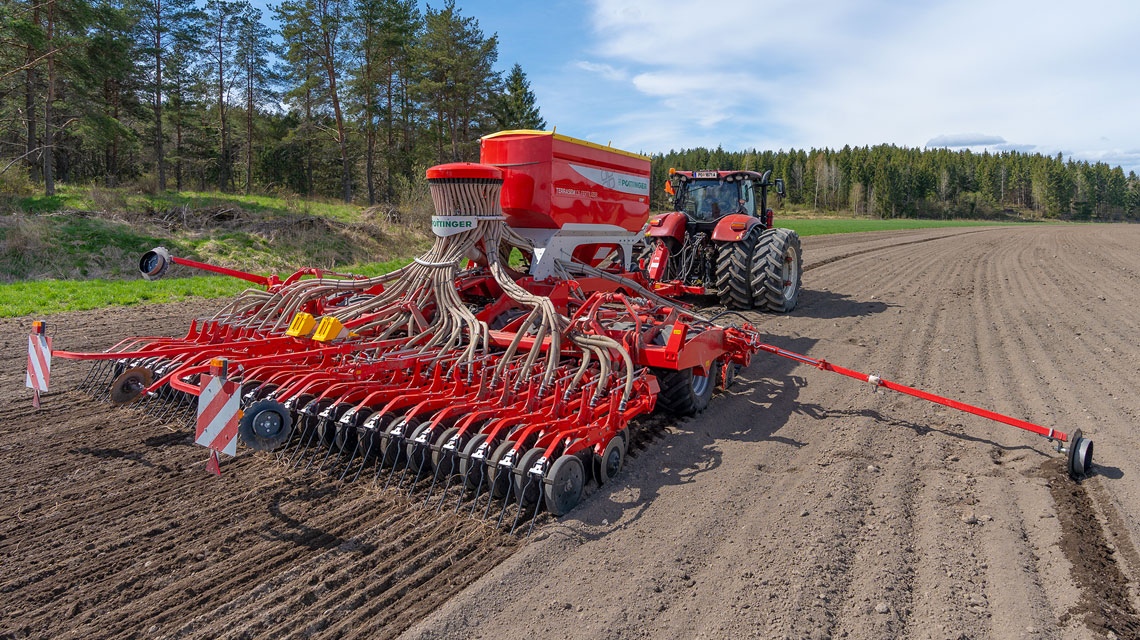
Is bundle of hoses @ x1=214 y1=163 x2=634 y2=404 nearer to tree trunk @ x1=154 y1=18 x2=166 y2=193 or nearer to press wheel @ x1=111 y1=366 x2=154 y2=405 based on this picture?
press wheel @ x1=111 y1=366 x2=154 y2=405

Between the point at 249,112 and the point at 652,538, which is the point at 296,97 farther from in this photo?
the point at 652,538

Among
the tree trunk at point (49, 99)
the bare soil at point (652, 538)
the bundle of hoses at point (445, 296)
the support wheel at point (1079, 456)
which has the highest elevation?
the tree trunk at point (49, 99)

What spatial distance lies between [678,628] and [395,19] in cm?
2605

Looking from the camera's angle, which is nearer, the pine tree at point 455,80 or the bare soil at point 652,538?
the bare soil at point 652,538

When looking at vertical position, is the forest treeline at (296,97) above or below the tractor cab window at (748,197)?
above

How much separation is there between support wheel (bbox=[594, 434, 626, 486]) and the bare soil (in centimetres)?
9

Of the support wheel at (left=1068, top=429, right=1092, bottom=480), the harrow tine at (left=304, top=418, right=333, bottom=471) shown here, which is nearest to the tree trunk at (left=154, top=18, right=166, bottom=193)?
the harrow tine at (left=304, top=418, right=333, bottom=471)

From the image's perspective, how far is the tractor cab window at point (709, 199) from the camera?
9539mm

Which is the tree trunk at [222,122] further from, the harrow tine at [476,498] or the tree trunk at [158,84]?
the harrow tine at [476,498]

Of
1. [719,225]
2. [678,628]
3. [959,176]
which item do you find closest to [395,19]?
[719,225]

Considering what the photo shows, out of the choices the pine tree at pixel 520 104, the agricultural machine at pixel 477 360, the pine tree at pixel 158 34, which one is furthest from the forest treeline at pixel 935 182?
the agricultural machine at pixel 477 360

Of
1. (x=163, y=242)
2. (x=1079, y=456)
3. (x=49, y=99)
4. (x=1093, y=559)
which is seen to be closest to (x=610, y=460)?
(x=1093, y=559)

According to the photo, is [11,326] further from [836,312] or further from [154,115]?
[154,115]

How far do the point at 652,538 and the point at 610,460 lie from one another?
64cm
